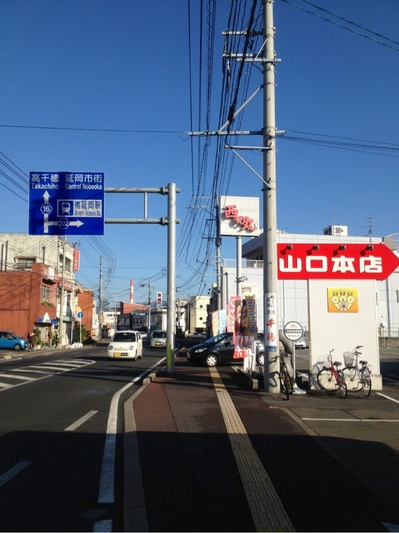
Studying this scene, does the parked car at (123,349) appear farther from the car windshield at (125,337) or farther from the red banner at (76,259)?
the red banner at (76,259)

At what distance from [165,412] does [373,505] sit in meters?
6.01

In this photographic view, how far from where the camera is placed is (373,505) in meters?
5.16

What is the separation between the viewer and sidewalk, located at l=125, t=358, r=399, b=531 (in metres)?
4.76

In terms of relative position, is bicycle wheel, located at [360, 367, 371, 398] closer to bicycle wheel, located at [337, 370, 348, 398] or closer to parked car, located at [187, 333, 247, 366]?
bicycle wheel, located at [337, 370, 348, 398]

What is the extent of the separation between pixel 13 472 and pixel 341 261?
10726 mm

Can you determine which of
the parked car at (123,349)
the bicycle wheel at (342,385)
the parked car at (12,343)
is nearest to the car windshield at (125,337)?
the parked car at (123,349)

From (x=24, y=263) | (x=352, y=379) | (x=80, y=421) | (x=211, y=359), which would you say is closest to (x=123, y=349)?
(x=211, y=359)

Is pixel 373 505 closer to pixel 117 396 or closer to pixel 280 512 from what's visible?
pixel 280 512

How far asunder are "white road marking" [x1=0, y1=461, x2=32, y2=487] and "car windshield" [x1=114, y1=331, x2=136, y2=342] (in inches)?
892

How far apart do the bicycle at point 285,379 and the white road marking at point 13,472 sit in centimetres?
723

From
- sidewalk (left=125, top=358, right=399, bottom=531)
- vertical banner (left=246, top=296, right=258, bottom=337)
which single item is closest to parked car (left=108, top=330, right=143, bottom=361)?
vertical banner (left=246, top=296, right=258, bottom=337)

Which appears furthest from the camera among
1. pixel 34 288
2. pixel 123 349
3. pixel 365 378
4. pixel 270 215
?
pixel 34 288

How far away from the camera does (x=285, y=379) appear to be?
1245cm

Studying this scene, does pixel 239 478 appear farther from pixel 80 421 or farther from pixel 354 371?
pixel 354 371
